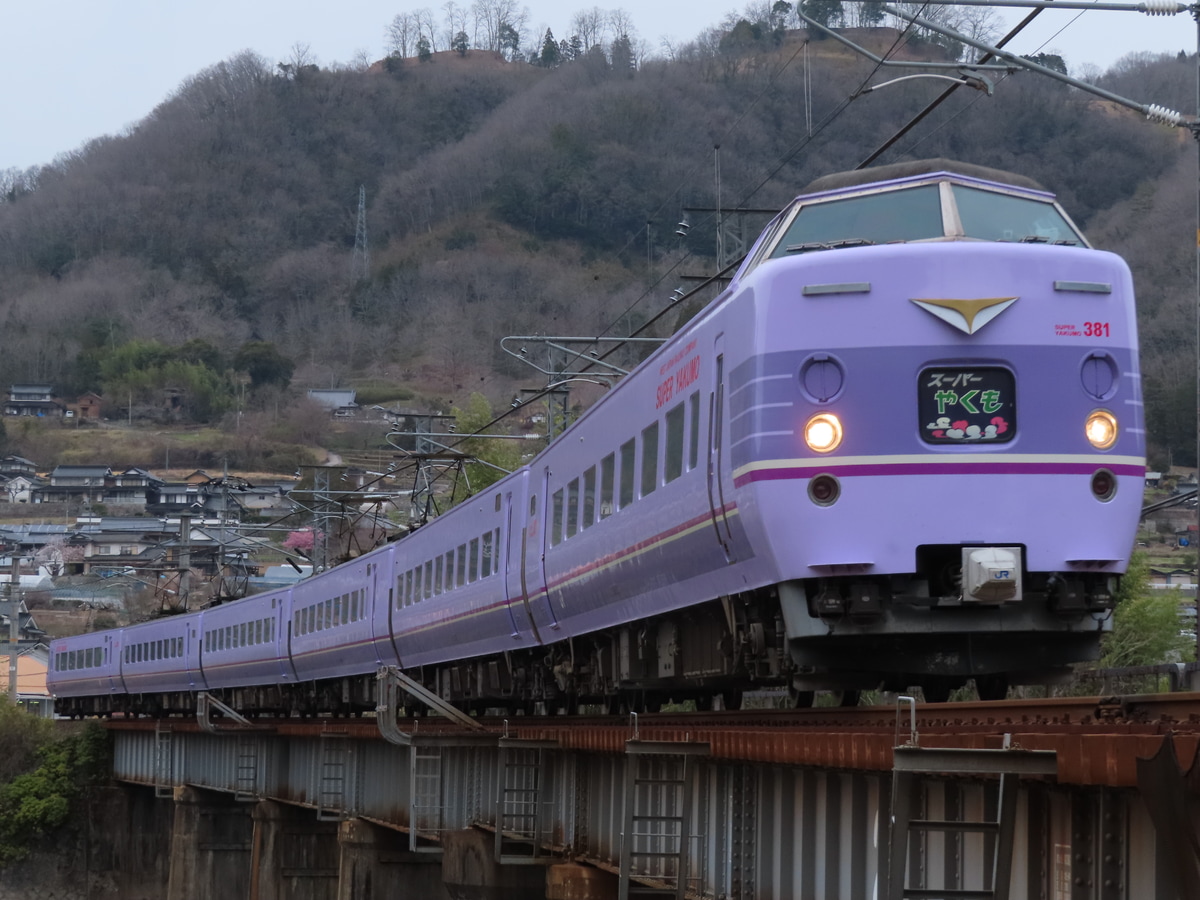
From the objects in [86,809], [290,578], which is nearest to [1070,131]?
[290,578]

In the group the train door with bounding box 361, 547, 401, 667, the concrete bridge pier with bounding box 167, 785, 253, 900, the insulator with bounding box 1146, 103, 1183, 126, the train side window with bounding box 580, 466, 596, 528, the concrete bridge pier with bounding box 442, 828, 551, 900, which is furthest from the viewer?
the concrete bridge pier with bounding box 167, 785, 253, 900

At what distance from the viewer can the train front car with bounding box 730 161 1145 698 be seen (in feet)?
36.8

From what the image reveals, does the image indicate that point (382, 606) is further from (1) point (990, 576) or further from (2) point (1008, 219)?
(1) point (990, 576)

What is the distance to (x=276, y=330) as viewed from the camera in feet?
623

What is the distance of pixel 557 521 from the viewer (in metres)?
19.8

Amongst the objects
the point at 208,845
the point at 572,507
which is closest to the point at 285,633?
the point at 208,845

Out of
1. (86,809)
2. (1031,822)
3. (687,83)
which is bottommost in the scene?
(86,809)

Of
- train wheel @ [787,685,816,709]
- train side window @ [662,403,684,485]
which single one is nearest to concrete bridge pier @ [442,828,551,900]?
train wheel @ [787,685,816,709]

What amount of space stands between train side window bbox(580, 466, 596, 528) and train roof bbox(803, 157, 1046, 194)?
5.23 metres

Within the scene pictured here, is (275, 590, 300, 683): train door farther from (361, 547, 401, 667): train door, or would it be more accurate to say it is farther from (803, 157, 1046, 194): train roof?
(803, 157, 1046, 194): train roof

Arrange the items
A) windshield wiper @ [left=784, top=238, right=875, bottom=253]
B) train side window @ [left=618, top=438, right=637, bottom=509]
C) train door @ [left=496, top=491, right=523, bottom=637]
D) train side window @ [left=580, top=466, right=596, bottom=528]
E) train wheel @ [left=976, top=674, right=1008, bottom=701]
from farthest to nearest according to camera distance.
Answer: train door @ [left=496, top=491, right=523, bottom=637], train side window @ [left=580, top=466, right=596, bottom=528], train side window @ [left=618, top=438, right=637, bottom=509], train wheel @ [left=976, top=674, right=1008, bottom=701], windshield wiper @ [left=784, top=238, right=875, bottom=253]

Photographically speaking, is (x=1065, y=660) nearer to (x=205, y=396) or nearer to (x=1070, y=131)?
(x=1070, y=131)

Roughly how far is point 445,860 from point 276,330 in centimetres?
17093

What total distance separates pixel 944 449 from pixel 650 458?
4200 millimetres
